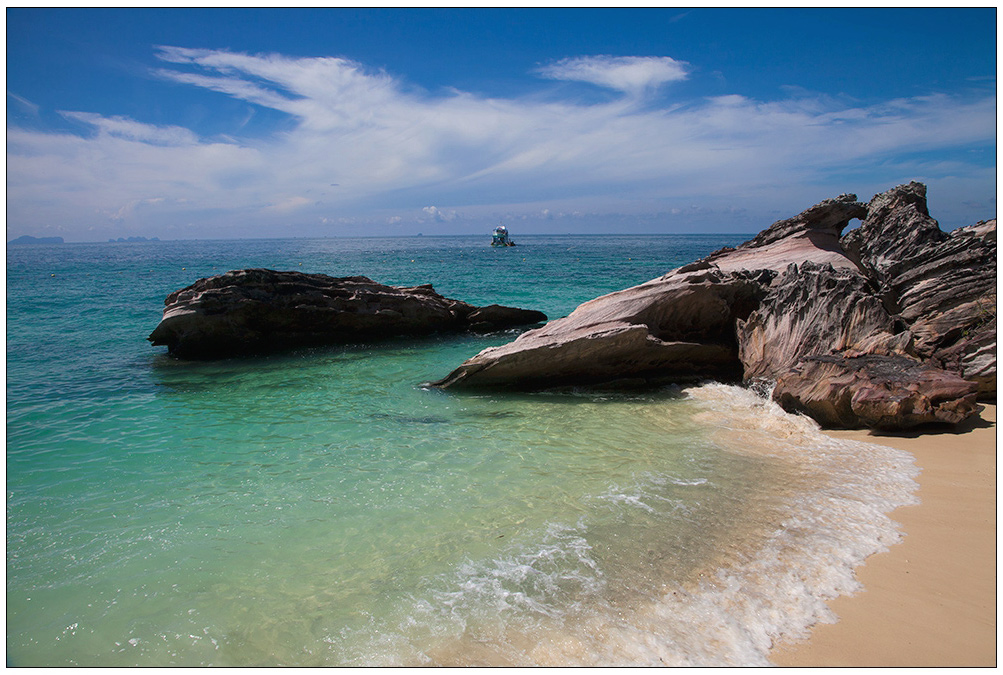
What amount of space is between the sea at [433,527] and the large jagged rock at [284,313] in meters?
4.03

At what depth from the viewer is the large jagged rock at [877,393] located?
7215 millimetres

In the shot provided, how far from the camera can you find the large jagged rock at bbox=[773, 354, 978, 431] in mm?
7215

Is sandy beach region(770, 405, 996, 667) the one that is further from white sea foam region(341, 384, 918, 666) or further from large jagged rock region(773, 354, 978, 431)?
large jagged rock region(773, 354, 978, 431)

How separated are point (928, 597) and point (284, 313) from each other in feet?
47.9

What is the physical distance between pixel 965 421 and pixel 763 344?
3188mm

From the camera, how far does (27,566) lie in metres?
4.97

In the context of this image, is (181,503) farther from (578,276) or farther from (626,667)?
(578,276)

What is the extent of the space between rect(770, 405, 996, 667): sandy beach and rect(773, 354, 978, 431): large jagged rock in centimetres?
134

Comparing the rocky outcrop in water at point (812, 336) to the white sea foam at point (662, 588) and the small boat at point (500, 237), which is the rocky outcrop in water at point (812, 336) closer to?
the white sea foam at point (662, 588)

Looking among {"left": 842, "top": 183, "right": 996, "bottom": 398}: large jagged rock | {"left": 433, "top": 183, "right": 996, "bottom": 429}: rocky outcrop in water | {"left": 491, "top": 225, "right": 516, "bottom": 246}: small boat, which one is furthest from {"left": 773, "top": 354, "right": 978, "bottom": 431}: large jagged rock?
{"left": 491, "top": 225, "right": 516, "bottom": 246}: small boat

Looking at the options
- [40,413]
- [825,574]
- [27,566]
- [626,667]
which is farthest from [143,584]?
[40,413]

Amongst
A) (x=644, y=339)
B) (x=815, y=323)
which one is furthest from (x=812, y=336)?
(x=644, y=339)

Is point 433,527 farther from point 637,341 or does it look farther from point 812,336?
point 812,336

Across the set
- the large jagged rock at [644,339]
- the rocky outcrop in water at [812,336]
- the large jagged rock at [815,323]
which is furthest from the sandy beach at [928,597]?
the large jagged rock at [644,339]
